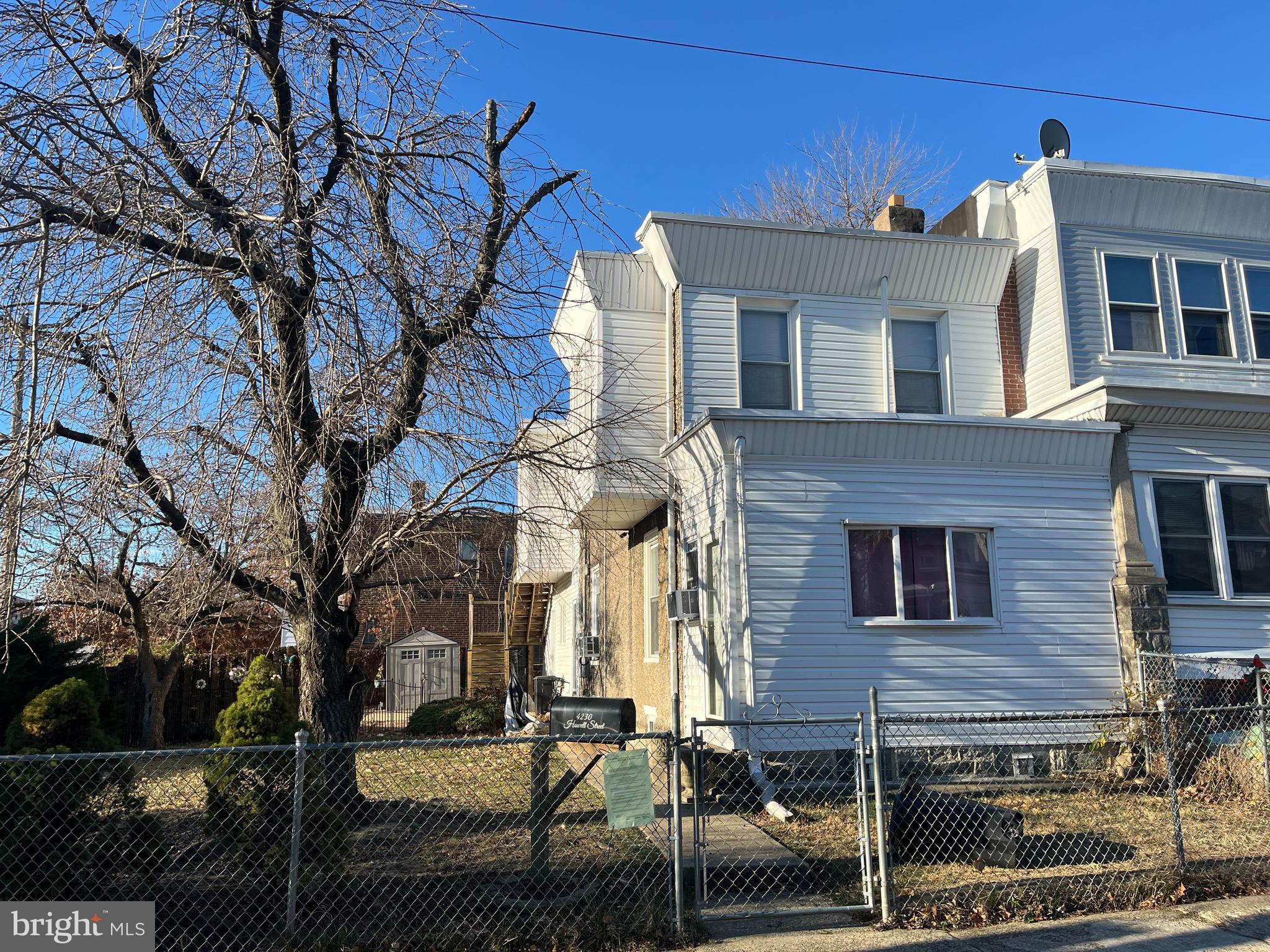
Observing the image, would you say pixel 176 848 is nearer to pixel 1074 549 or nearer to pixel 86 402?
pixel 86 402

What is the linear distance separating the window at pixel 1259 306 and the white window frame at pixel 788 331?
6364 millimetres

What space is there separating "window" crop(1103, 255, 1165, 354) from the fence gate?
6901 millimetres

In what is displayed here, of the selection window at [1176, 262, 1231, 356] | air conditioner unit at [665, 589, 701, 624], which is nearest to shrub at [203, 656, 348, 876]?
air conditioner unit at [665, 589, 701, 624]

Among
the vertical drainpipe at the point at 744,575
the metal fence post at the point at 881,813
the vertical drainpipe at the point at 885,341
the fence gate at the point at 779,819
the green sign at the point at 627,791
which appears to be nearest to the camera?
the green sign at the point at 627,791

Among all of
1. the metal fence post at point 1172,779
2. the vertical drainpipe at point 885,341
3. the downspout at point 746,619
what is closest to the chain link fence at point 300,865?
the downspout at point 746,619

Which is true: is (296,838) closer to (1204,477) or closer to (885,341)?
(885,341)

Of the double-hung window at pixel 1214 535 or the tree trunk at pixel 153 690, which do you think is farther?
the tree trunk at pixel 153 690

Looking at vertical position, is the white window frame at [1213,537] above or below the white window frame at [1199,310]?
below

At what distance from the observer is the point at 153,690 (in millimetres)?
16672

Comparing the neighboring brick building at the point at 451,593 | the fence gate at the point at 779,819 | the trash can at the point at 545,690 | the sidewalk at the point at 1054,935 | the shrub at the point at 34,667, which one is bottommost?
the sidewalk at the point at 1054,935

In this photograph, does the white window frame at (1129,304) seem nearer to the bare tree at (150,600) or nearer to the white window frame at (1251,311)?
the white window frame at (1251,311)

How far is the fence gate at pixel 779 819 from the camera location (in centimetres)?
601

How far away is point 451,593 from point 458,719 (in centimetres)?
561

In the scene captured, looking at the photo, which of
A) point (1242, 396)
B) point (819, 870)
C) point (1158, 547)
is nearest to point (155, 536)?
point (819, 870)
